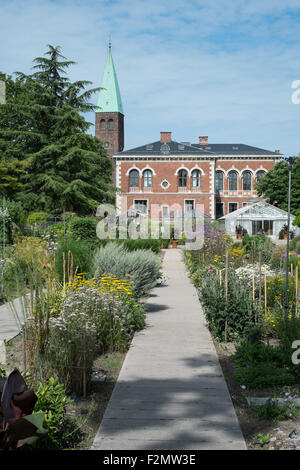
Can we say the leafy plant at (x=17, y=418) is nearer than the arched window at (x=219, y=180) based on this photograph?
Yes

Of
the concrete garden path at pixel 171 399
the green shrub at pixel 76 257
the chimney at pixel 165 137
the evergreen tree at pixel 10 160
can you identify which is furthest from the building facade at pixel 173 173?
the concrete garden path at pixel 171 399

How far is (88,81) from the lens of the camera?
2752 centimetres

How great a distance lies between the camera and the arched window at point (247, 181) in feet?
154

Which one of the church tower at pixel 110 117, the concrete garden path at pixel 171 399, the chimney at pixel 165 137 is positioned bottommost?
the concrete garden path at pixel 171 399

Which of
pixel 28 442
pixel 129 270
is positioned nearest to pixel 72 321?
pixel 28 442

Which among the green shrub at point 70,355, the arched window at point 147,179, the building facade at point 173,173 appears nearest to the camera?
the green shrub at point 70,355

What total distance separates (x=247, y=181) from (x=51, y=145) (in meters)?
25.9

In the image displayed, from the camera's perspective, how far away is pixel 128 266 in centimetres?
905

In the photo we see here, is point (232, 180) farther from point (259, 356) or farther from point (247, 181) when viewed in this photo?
point (259, 356)

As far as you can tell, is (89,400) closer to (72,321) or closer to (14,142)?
(72,321)

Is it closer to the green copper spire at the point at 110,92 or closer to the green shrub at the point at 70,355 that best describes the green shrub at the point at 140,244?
the green shrub at the point at 70,355

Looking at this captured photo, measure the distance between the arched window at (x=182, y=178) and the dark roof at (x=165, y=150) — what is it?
1836 millimetres

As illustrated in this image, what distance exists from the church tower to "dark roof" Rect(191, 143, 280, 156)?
54.7ft

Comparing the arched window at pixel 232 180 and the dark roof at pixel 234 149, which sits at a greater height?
the dark roof at pixel 234 149
